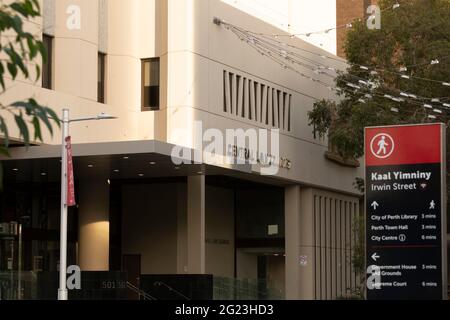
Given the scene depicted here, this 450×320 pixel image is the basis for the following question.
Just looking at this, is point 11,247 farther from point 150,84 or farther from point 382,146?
point 382,146

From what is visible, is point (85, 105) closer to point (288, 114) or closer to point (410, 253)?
point (288, 114)

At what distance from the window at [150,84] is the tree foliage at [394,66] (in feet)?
24.8

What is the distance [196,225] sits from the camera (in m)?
39.0

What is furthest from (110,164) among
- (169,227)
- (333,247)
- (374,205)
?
(374,205)

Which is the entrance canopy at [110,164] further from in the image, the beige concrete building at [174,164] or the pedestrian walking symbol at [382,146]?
the pedestrian walking symbol at [382,146]

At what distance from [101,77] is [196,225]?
6.53 metres

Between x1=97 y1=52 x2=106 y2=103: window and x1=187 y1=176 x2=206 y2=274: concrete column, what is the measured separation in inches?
189

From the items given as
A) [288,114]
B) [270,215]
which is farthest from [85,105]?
[270,215]

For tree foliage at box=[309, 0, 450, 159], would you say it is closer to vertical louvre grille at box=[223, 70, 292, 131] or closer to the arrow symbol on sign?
vertical louvre grille at box=[223, 70, 292, 131]

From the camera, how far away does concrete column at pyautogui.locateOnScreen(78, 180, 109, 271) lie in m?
38.0

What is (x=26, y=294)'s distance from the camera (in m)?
33.1

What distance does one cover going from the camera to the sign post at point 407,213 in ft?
59.3

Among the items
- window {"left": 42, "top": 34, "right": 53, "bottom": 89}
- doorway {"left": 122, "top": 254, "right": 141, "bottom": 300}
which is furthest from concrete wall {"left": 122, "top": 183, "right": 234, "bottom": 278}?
window {"left": 42, "top": 34, "right": 53, "bottom": 89}

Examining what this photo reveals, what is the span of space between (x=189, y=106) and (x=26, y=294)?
890 centimetres
